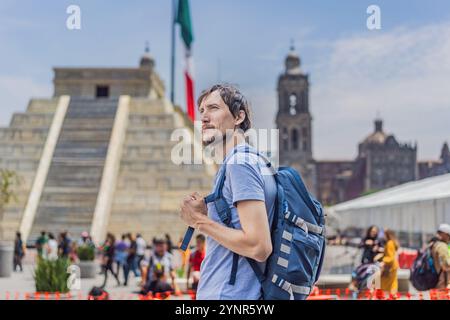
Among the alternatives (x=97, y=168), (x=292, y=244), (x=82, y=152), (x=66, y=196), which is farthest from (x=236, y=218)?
(x=82, y=152)

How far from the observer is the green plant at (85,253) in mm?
16797

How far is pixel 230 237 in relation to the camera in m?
1.95

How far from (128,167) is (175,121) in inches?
141

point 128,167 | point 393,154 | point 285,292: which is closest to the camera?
point 285,292

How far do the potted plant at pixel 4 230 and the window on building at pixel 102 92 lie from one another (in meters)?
11.7

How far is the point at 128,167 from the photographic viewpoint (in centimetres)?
3166

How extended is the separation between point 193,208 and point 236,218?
0.14m

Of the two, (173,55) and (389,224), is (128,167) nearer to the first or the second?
(173,55)

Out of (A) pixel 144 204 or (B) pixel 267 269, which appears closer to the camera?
(B) pixel 267 269

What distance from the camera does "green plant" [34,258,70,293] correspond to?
980 cm

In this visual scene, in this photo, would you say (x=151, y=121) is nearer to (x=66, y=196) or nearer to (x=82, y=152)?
(x=82, y=152)

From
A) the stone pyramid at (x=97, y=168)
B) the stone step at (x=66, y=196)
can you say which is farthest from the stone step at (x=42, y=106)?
the stone step at (x=66, y=196)

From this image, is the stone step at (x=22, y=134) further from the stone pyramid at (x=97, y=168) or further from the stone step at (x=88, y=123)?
the stone step at (x=88, y=123)
